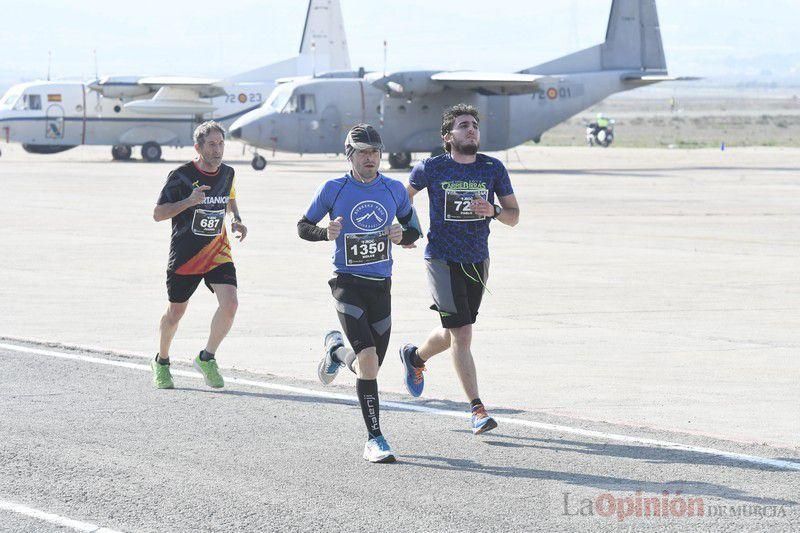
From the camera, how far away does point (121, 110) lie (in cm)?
4756

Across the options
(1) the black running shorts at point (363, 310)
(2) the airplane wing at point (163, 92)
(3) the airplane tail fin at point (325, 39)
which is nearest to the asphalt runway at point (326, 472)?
(1) the black running shorts at point (363, 310)

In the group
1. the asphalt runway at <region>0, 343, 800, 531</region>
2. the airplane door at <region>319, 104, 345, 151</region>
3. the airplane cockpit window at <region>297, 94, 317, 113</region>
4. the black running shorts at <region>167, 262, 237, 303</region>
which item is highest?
the airplane cockpit window at <region>297, 94, 317, 113</region>

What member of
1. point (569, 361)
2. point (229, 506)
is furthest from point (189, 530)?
point (569, 361)

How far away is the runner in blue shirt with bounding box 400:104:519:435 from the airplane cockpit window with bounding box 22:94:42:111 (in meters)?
39.7

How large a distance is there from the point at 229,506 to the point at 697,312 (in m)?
7.99

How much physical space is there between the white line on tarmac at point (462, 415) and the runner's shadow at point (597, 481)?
25.9 inches

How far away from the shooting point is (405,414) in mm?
9039

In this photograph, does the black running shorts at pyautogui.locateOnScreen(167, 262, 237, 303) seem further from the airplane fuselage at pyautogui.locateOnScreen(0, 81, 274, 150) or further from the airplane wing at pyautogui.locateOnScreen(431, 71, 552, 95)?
the airplane fuselage at pyautogui.locateOnScreen(0, 81, 274, 150)

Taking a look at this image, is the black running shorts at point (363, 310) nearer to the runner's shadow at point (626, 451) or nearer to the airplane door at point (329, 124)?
the runner's shadow at point (626, 451)

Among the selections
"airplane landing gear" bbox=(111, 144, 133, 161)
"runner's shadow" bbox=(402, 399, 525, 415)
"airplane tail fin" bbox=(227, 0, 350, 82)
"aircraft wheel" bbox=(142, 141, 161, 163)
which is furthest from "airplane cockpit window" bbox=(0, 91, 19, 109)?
"runner's shadow" bbox=(402, 399, 525, 415)

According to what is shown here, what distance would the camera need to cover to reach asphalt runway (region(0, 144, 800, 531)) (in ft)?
22.7

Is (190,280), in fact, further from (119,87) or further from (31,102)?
(119,87)

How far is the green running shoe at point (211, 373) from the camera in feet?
32.2

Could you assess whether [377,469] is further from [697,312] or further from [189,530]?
[697,312]
